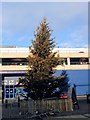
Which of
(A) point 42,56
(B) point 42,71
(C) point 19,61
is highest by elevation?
(C) point 19,61

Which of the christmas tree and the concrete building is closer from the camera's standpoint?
the christmas tree

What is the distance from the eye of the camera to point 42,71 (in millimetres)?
27594

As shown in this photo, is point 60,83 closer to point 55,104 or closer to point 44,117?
point 55,104

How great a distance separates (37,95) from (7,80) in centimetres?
3111

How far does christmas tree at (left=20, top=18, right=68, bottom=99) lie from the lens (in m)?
27.4

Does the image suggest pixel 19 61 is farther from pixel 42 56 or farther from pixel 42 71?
pixel 42 71

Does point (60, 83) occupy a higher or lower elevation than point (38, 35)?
lower

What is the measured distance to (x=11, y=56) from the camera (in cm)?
5938

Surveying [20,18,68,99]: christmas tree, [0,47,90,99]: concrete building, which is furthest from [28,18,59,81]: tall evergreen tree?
[0,47,90,99]: concrete building

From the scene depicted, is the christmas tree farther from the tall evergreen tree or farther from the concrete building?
the concrete building

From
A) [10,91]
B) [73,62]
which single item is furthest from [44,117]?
[73,62]

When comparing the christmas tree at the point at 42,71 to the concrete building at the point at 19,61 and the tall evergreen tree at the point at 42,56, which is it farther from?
the concrete building at the point at 19,61

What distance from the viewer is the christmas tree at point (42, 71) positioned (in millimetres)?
27438

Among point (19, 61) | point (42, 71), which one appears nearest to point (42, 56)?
point (42, 71)
